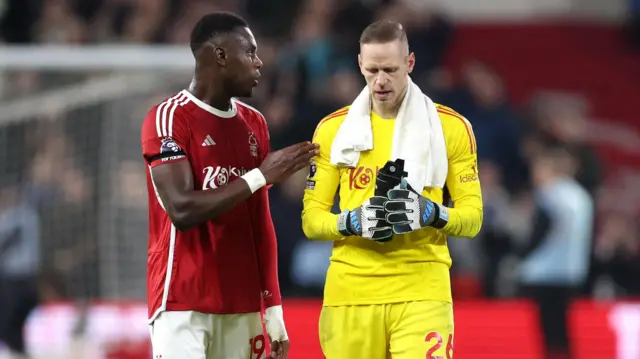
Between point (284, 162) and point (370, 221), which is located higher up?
→ point (284, 162)

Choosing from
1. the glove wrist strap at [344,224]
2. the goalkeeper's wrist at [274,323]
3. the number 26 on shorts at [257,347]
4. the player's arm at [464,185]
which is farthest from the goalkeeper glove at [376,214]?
the number 26 on shorts at [257,347]

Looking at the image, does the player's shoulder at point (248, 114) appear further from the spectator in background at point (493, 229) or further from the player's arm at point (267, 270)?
the spectator in background at point (493, 229)

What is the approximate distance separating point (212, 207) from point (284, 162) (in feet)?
1.39

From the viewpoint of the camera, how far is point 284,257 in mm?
11805

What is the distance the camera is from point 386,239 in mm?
5457

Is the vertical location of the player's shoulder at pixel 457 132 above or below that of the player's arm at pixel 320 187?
above

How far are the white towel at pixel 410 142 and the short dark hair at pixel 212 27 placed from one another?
0.72 m

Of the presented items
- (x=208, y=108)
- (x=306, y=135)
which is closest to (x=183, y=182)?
(x=208, y=108)

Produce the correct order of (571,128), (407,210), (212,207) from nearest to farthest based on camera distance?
1. (212,207)
2. (407,210)
3. (571,128)

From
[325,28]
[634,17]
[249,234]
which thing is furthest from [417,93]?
[634,17]

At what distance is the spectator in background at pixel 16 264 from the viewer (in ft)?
34.1

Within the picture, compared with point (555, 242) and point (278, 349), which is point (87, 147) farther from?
point (278, 349)

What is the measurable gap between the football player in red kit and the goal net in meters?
4.26

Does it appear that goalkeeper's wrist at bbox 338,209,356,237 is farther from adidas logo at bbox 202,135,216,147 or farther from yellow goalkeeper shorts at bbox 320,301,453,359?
adidas logo at bbox 202,135,216,147
